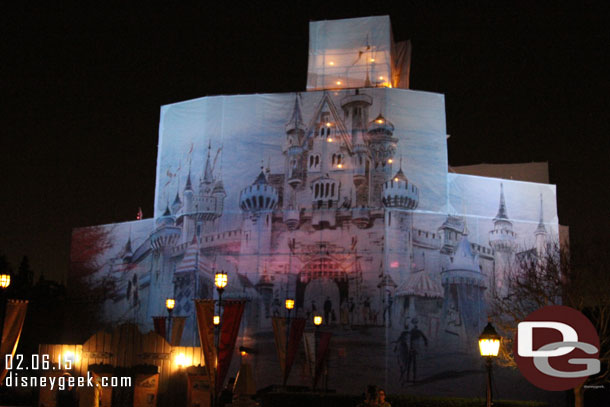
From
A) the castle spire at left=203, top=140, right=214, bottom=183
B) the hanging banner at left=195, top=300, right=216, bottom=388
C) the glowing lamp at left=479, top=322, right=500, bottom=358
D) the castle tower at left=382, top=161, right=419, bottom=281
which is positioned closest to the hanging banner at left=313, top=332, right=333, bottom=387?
the castle tower at left=382, top=161, right=419, bottom=281

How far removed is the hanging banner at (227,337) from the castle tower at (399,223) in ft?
49.4

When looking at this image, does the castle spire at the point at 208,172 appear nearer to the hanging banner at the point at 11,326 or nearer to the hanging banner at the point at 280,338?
the hanging banner at the point at 280,338

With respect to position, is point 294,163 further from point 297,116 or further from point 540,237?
point 540,237

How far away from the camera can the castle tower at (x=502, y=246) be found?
34.7 metres

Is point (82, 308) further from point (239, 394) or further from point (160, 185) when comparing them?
point (239, 394)

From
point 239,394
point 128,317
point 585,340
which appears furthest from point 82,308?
point 585,340

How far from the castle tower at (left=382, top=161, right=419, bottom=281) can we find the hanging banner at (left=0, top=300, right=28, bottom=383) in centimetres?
1800

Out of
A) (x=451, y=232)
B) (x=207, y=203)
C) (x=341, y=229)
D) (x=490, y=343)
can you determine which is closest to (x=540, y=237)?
(x=451, y=232)

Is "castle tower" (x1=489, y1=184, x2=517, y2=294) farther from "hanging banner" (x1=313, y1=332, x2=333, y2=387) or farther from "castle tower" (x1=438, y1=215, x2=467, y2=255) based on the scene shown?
"hanging banner" (x1=313, y1=332, x2=333, y2=387)

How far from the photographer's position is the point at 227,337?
18891 mm

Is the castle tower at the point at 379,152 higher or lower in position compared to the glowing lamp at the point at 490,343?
higher
